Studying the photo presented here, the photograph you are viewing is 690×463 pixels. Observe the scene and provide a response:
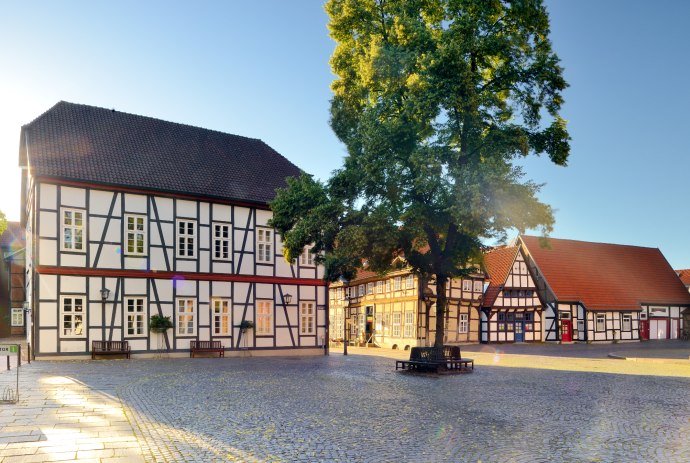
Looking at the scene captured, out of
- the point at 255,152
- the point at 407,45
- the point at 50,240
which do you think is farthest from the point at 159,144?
the point at 407,45

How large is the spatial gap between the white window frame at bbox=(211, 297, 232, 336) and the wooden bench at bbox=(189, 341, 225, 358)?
20.6 inches

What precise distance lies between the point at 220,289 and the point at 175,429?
19.5 metres

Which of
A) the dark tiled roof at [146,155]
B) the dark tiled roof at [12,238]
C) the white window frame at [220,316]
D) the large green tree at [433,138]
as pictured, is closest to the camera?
the large green tree at [433,138]

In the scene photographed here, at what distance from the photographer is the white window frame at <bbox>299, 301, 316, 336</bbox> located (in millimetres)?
32344

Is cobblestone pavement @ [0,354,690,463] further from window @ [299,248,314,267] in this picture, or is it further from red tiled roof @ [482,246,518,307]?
red tiled roof @ [482,246,518,307]

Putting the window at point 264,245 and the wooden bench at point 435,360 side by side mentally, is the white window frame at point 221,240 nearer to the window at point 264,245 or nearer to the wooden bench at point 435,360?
the window at point 264,245

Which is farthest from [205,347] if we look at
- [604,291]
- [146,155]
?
[604,291]

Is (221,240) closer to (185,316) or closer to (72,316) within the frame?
(185,316)

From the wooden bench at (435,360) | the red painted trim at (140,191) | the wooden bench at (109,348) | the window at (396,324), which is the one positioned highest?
the red painted trim at (140,191)

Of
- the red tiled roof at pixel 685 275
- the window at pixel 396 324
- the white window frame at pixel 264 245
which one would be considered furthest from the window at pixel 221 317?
the red tiled roof at pixel 685 275

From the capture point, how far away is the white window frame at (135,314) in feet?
89.2

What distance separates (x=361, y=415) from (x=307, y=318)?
20.5 meters

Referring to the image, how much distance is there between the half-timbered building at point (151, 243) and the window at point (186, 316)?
0.16ft

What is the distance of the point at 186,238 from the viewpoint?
29250mm
